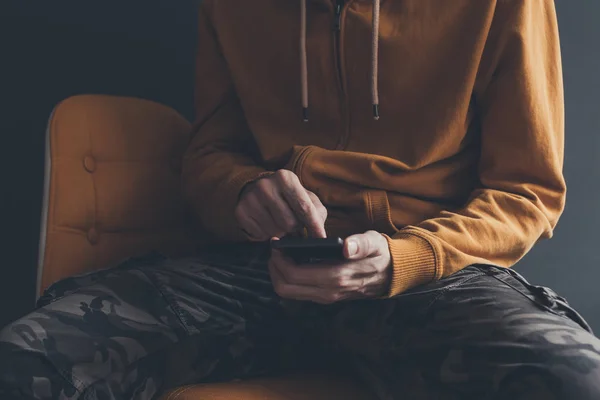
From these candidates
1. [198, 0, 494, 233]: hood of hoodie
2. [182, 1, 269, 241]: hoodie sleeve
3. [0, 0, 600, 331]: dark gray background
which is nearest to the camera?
[198, 0, 494, 233]: hood of hoodie

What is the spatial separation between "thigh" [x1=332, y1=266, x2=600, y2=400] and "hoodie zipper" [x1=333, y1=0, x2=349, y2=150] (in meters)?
0.32

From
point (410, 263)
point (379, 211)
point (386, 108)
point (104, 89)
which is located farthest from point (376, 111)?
point (104, 89)

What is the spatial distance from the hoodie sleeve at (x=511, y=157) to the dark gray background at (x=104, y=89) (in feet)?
1.51

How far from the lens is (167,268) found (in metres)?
1.14

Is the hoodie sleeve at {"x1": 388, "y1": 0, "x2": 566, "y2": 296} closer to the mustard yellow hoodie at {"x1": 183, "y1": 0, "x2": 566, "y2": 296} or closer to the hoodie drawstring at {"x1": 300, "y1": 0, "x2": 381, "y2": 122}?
the mustard yellow hoodie at {"x1": 183, "y1": 0, "x2": 566, "y2": 296}

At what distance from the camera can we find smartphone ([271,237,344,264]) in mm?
904

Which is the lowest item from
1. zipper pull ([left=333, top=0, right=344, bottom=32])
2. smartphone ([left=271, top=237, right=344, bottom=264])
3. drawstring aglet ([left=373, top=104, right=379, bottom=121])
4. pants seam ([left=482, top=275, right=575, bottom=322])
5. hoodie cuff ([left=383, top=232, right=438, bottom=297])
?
pants seam ([left=482, top=275, right=575, bottom=322])

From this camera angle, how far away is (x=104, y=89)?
5.56 feet

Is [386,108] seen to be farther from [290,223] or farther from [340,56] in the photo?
[290,223]

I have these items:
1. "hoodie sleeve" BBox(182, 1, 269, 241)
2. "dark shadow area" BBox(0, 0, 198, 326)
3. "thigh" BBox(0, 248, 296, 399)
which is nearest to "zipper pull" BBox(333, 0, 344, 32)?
"hoodie sleeve" BBox(182, 1, 269, 241)

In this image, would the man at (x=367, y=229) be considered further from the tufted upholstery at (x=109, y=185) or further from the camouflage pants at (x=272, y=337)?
the tufted upholstery at (x=109, y=185)

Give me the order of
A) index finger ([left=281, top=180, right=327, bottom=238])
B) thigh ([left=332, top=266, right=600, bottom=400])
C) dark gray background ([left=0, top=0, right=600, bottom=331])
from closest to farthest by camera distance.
→ thigh ([left=332, top=266, right=600, bottom=400]) → index finger ([left=281, top=180, right=327, bottom=238]) → dark gray background ([left=0, top=0, right=600, bottom=331])

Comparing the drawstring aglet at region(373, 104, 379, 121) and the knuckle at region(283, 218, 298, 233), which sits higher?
the drawstring aglet at region(373, 104, 379, 121)

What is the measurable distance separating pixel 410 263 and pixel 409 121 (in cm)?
29
